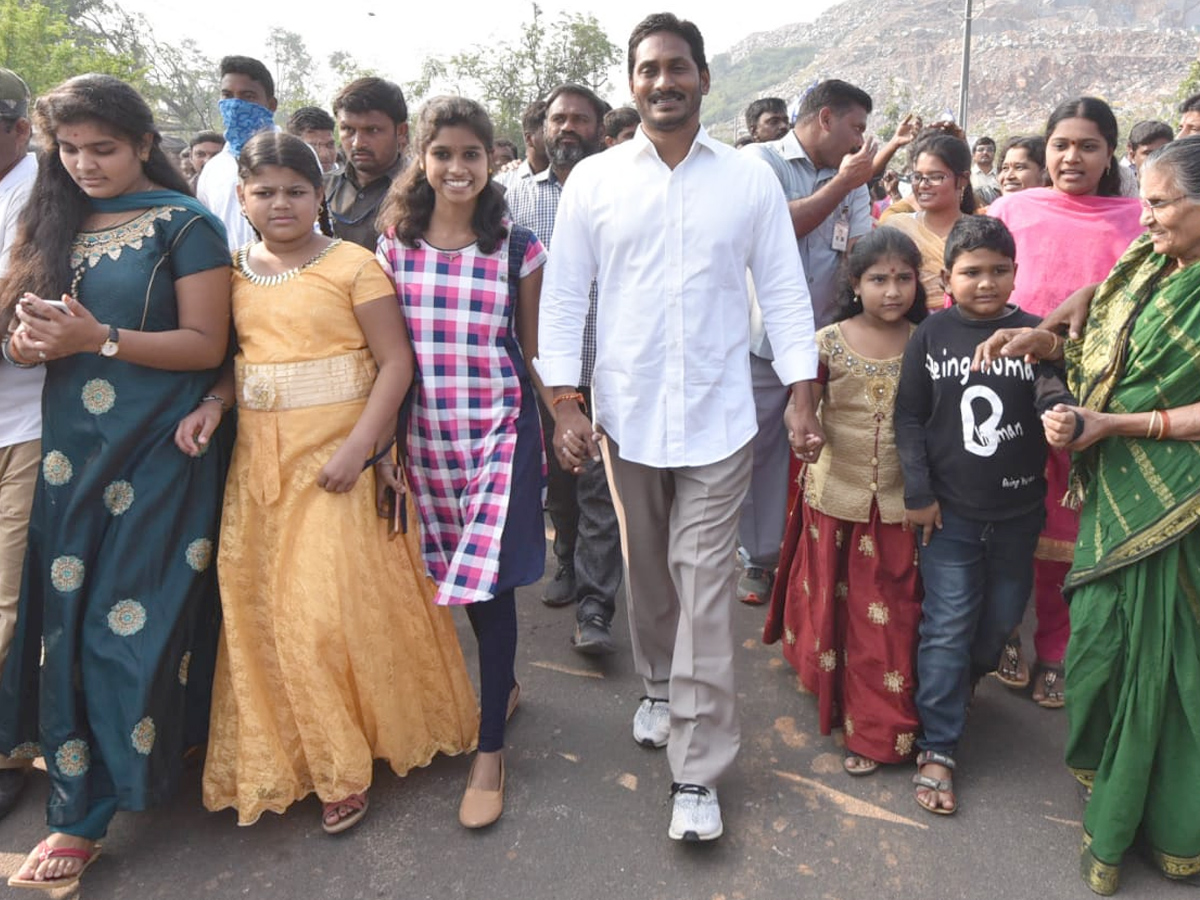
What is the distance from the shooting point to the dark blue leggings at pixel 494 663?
2533mm

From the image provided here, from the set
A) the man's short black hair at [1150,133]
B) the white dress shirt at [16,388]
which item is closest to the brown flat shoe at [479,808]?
the white dress shirt at [16,388]

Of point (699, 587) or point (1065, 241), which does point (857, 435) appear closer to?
point (699, 587)

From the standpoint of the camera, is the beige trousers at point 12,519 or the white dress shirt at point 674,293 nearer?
the white dress shirt at point 674,293

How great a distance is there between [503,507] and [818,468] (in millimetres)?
1100

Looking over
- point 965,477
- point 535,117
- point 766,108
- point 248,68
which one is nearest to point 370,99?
point 535,117

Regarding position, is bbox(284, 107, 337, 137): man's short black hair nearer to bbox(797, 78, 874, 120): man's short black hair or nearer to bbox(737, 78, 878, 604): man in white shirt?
bbox(737, 78, 878, 604): man in white shirt

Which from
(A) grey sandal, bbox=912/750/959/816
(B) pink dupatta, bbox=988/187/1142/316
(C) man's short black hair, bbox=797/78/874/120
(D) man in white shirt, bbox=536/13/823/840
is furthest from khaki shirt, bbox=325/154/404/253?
(A) grey sandal, bbox=912/750/959/816

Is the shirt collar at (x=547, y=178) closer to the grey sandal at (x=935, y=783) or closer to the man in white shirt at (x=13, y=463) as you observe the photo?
the man in white shirt at (x=13, y=463)

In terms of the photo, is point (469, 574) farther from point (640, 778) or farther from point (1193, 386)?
point (1193, 386)

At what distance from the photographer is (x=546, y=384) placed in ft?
8.21

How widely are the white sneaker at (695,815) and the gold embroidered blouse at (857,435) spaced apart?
3.17 feet

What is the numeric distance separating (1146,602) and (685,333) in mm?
1361

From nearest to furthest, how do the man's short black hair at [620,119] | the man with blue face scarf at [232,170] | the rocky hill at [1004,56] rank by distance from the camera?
1. the man with blue face scarf at [232,170]
2. the man's short black hair at [620,119]
3. the rocky hill at [1004,56]

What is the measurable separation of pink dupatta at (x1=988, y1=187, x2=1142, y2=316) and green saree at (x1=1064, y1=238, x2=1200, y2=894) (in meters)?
0.87
